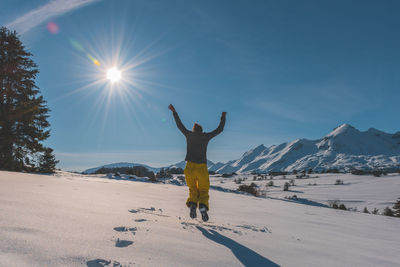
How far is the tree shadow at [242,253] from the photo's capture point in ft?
4.55

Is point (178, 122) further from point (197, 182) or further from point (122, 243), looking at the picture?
point (122, 243)

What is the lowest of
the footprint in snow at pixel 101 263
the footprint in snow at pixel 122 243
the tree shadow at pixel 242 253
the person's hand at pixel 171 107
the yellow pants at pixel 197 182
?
the tree shadow at pixel 242 253

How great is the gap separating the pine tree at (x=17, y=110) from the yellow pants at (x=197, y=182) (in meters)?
12.5

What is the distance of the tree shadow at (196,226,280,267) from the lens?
4.55 feet

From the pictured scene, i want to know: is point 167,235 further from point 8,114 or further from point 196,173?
point 8,114

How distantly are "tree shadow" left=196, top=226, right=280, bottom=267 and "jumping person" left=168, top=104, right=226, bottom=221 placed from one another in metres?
0.84

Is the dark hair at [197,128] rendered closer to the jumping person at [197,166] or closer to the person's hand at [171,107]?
the jumping person at [197,166]

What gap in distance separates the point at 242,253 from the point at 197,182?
1658 mm

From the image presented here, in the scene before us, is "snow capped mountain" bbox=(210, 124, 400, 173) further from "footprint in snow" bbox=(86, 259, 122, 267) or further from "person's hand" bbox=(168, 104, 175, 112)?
"footprint in snow" bbox=(86, 259, 122, 267)

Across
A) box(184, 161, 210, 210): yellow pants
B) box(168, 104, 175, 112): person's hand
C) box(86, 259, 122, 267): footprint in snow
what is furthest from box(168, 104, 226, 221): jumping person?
box(86, 259, 122, 267): footprint in snow

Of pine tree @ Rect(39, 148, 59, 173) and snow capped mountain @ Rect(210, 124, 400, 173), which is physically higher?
snow capped mountain @ Rect(210, 124, 400, 173)

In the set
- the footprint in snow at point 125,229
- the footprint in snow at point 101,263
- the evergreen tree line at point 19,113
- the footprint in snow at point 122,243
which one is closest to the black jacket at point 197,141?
the footprint in snow at point 125,229

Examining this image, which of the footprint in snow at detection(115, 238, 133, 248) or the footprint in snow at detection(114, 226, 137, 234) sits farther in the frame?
the footprint in snow at detection(114, 226, 137, 234)

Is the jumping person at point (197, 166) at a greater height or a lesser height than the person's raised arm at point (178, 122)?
lesser
